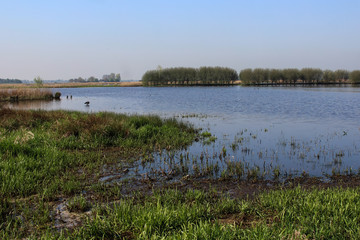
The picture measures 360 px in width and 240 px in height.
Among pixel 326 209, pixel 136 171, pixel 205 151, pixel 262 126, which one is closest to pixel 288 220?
pixel 326 209

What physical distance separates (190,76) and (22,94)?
10017 centimetres

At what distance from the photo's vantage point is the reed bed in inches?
1801

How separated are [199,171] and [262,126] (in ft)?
41.6

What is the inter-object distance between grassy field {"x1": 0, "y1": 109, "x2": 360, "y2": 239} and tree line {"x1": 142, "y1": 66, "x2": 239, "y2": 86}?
428 feet

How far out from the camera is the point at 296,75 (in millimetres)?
133500

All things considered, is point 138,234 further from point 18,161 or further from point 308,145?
point 308,145

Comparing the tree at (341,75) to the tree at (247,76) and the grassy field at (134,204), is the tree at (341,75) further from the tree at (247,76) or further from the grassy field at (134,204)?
the grassy field at (134,204)

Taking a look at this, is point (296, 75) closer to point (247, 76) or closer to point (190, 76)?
point (247, 76)

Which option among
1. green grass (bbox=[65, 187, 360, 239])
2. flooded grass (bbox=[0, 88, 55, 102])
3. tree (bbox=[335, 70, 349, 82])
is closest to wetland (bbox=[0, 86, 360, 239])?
green grass (bbox=[65, 187, 360, 239])

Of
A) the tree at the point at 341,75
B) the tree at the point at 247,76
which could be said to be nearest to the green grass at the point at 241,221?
the tree at the point at 247,76

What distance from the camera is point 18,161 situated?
8.67 metres

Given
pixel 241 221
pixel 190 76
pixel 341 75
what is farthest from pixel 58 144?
pixel 341 75

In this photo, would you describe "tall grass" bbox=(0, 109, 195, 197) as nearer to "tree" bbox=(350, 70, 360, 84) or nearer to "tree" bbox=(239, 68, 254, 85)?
"tree" bbox=(350, 70, 360, 84)

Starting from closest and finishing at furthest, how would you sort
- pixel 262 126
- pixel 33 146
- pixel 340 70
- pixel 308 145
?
pixel 33 146, pixel 308 145, pixel 262 126, pixel 340 70
